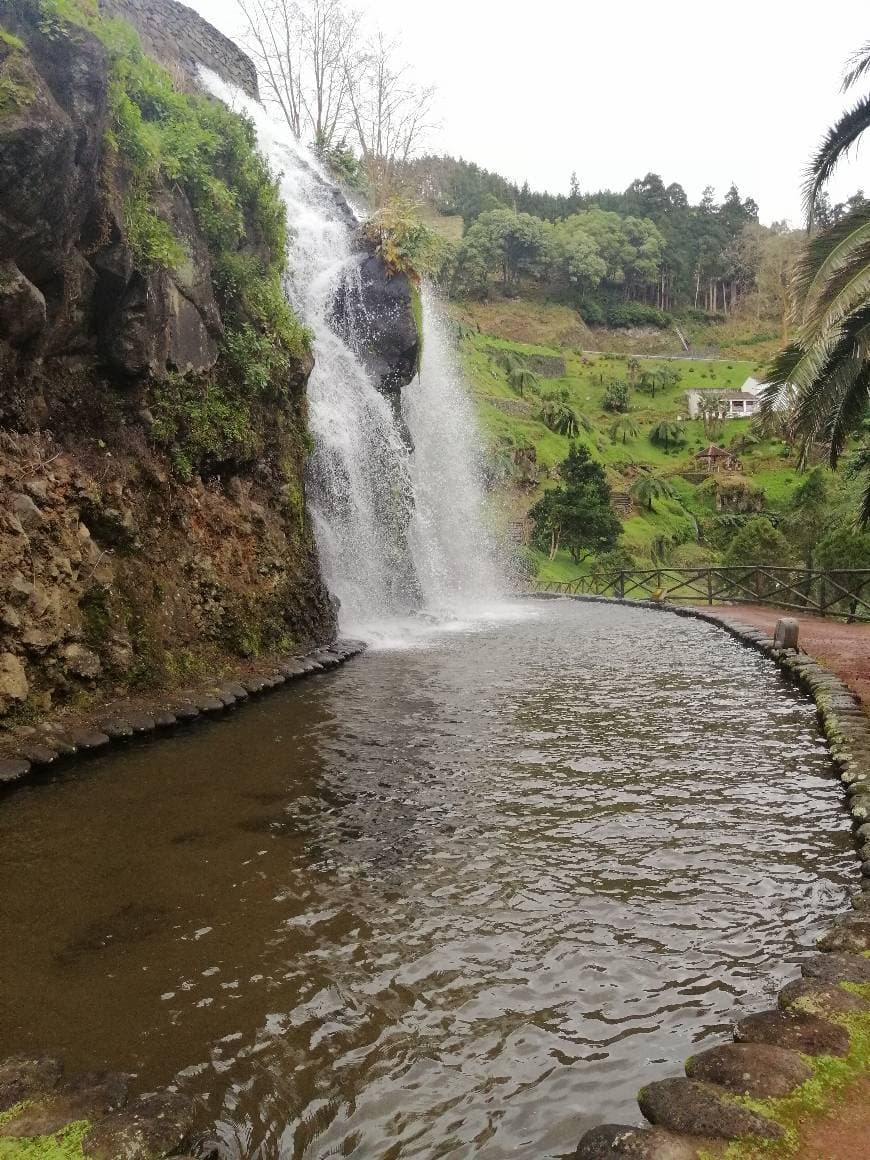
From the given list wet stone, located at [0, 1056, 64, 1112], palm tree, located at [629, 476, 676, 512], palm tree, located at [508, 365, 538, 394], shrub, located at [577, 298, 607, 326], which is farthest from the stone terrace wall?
shrub, located at [577, 298, 607, 326]

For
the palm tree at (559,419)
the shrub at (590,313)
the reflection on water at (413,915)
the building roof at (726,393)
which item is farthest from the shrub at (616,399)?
the reflection on water at (413,915)

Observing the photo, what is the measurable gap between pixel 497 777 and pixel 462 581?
71.0ft

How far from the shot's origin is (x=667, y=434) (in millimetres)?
64562

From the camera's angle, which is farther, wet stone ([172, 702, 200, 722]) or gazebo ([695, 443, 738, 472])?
gazebo ([695, 443, 738, 472])

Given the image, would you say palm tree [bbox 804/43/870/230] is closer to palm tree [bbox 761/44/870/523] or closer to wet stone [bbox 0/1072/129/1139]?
palm tree [bbox 761/44/870/523]

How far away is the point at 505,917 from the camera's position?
471cm

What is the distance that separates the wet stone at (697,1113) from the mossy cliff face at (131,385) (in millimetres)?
6742

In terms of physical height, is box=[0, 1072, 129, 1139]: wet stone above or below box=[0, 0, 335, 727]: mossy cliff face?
below

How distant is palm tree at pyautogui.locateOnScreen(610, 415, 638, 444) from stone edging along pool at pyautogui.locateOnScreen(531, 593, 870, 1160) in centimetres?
6165

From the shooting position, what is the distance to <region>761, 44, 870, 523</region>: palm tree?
10.2m

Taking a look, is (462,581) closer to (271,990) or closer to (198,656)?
(198,656)

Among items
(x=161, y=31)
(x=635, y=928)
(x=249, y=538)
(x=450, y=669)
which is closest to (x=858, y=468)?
(x=450, y=669)

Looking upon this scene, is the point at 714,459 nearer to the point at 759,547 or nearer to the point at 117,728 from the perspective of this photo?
the point at 759,547

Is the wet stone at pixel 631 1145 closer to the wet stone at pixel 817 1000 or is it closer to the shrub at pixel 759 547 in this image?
the wet stone at pixel 817 1000
